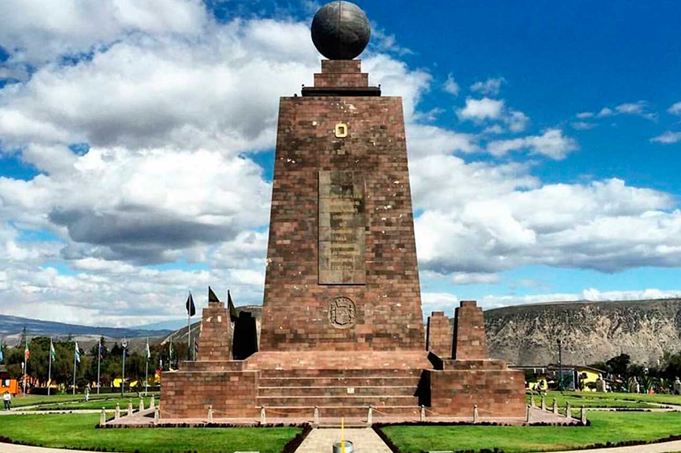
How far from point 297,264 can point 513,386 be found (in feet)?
33.6

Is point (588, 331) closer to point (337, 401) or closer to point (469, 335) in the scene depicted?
point (469, 335)

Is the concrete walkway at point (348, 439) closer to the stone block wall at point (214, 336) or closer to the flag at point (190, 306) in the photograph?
the stone block wall at point (214, 336)

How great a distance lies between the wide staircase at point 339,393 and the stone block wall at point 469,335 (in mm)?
2048

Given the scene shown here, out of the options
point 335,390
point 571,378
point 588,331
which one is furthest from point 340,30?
point 588,331

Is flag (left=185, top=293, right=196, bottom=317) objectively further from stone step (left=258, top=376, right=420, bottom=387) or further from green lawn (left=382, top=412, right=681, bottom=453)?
green lawn (left=382, top=412, right=681, bottom=453)

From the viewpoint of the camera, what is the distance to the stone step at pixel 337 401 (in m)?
26.3

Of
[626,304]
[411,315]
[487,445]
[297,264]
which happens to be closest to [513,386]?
[411,315]

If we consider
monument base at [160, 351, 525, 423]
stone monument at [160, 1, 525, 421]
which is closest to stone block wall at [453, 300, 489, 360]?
stone monument at [160, 1, 525, 421]

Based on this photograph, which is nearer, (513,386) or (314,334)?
(513,386)

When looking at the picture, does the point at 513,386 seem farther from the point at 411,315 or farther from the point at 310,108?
the point at 310,108

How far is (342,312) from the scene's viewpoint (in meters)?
30.2

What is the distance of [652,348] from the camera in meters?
128

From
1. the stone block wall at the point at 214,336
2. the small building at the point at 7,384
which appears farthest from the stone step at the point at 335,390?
the small building at the point at 7,384

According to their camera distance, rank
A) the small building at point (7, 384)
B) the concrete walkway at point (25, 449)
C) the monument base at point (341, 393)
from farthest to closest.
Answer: the small building at point (7, 384) → the monument base at point (341, 393) → the concrete walkway at point (25, 449)
